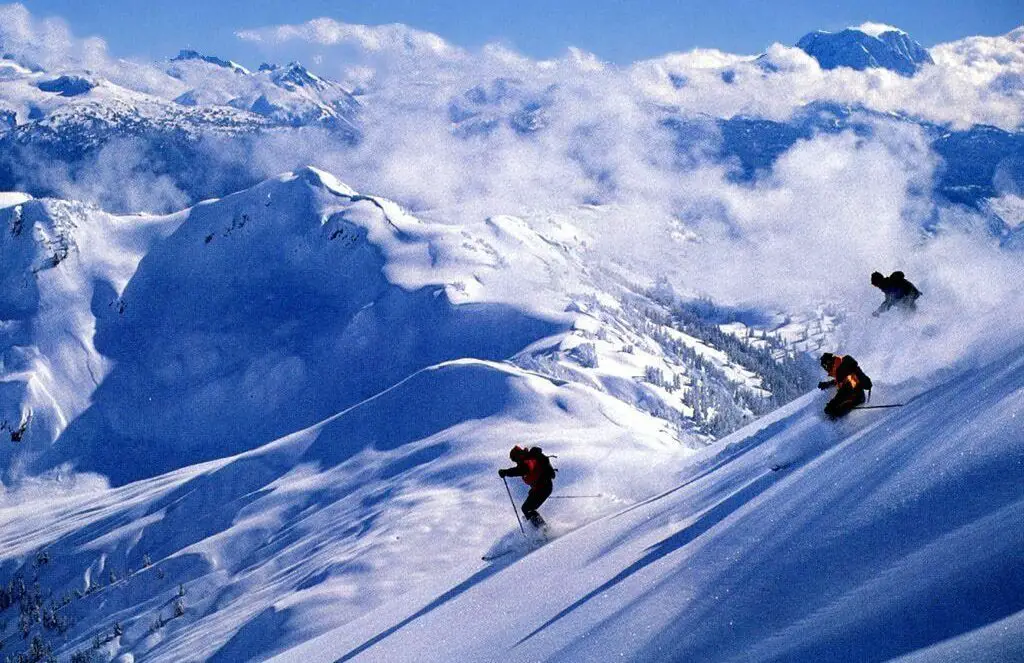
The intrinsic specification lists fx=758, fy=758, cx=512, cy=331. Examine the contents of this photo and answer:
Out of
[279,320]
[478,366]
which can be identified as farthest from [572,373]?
[279,320]

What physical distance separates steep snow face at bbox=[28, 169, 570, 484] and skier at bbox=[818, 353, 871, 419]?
128 meters

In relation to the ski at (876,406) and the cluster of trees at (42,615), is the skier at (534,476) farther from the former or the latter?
the cluster of trees at (42,615)

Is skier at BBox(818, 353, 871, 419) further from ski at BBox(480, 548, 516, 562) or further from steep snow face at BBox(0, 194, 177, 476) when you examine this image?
steep snow face at BBox(0, 194, 177, 476)

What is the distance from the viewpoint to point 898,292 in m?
22.4

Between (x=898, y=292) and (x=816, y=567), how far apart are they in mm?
16951

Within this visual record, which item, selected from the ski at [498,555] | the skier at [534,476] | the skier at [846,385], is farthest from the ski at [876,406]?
the ski at [498,555]

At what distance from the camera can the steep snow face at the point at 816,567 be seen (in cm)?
627

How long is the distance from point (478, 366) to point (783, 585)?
87781mm

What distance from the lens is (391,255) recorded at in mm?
181250

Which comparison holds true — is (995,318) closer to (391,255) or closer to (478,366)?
(478,366)

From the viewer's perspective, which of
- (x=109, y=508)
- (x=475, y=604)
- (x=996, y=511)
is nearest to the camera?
(x=996, y=511)

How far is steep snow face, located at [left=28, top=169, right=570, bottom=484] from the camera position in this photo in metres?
156

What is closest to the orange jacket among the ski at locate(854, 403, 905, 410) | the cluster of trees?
the ski at locate(854, 403, 905, 410)

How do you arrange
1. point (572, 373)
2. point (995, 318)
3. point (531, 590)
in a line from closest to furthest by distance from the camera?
point (531, 590)
point (995, 318)
point (572, 373)
